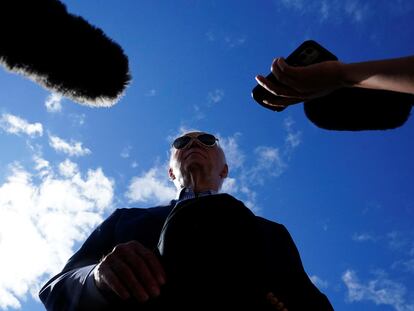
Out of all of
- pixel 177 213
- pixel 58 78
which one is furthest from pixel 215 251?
pixel 58 78

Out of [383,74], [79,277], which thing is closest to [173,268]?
[79,277]

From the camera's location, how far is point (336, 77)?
1.61 meters

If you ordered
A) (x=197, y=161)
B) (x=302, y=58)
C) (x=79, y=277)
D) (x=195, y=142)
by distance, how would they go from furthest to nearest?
(x=195, y=142)
(x=197, y=161)
(x=79, y=277)
(x=302, y=58)

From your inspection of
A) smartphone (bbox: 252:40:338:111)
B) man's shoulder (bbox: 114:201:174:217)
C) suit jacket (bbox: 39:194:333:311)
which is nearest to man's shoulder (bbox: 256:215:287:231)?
suit jacket (bbox: 39:194:333:311)

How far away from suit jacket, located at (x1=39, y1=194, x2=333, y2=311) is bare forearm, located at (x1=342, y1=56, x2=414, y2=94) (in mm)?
649

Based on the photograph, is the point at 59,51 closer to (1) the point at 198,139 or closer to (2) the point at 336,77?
(2) the point at 336,77

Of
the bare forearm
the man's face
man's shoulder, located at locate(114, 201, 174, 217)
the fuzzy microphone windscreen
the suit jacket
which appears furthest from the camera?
the man's face

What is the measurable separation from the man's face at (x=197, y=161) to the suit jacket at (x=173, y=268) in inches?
31.3

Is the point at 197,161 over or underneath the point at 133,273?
over

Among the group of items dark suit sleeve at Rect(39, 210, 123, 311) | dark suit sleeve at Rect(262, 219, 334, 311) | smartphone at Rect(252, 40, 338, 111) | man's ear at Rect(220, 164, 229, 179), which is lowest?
dark suit sleeve at Rect(39, 210, 123, 311)

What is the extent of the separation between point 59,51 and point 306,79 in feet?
3.02

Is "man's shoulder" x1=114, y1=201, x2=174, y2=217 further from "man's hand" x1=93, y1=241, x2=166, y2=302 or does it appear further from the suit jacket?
"man's hand" x1=93, y1=241, x2=166, y2=302

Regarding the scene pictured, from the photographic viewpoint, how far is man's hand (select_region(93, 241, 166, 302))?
156 cm

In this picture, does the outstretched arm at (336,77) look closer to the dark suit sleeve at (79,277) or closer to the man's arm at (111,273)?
the man's arm at (111,273)
